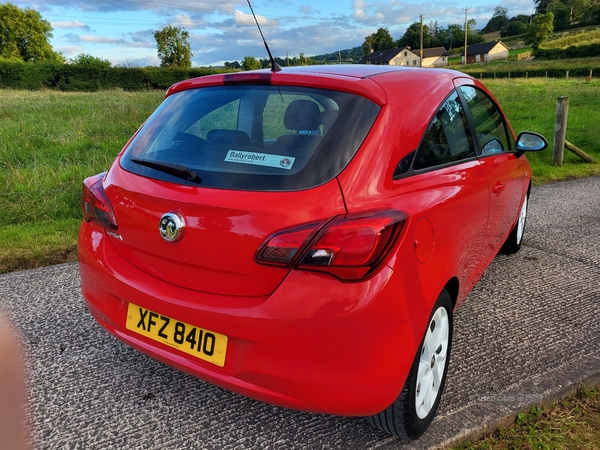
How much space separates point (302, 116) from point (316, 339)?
977 mm

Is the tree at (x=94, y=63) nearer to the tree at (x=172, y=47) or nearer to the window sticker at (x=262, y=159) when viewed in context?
the tree at (x=172, y=47)

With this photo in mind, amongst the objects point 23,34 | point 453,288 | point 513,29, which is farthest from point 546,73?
point 513,29

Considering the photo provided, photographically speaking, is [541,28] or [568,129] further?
[541,28]

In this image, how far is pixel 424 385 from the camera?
7.17 ft

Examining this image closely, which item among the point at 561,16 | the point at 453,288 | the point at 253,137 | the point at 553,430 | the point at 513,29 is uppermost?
the point at 561,16

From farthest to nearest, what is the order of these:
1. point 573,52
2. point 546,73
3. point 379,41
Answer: point 379,41, point 573,52, point 546,73

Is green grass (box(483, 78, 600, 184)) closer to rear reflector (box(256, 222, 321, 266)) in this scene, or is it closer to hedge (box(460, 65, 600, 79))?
rear reflector (box(256, 222, 321, 266))

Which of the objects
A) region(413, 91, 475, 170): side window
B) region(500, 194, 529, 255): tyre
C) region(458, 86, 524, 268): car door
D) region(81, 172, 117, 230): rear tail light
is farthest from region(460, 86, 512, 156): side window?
region(81, 172, 117, 230): rear tail light

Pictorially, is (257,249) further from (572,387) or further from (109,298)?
(572,387)

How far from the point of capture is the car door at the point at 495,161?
3.05 metres

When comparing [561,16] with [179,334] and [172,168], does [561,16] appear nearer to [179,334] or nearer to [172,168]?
[172,168]

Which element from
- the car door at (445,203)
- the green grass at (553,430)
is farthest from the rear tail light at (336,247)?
the green grass at (553,430)

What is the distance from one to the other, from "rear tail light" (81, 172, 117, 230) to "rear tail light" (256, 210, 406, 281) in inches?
34.5

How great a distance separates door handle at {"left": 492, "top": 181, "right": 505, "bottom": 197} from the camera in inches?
122
